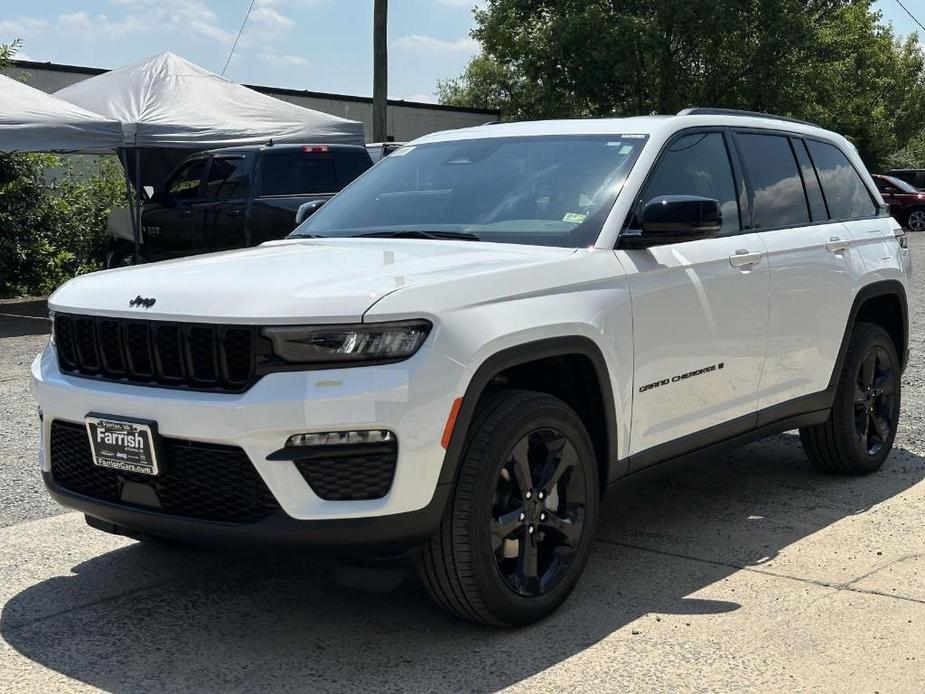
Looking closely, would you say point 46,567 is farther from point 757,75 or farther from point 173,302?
point 757,75

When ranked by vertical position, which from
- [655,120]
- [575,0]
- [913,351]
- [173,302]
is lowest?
[913,351]

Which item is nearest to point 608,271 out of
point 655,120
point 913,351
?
point 655,120

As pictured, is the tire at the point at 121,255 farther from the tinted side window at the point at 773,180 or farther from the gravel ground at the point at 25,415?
the tinted side window at the point at 773,180

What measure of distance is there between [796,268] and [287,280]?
106 inches

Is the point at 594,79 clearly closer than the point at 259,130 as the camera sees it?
No

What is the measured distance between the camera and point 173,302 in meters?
3.81

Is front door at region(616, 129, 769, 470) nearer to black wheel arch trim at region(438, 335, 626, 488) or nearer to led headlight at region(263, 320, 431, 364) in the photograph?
black wheel arch trim at region(438, 335, 626, 488)

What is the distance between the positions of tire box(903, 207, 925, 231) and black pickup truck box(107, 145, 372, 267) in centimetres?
2200

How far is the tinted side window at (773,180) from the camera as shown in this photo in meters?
5.55

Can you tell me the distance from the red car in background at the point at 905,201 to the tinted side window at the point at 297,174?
22.0 metres

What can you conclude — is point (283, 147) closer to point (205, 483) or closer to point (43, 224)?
point (43, 224)

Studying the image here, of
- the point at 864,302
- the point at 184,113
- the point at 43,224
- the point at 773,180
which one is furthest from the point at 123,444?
the point at 43,224

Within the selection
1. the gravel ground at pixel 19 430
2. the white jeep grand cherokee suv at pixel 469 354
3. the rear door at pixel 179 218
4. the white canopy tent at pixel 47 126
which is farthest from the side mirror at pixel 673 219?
the rear door at pixel 179 218

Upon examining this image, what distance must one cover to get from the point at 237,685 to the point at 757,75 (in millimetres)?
29264
